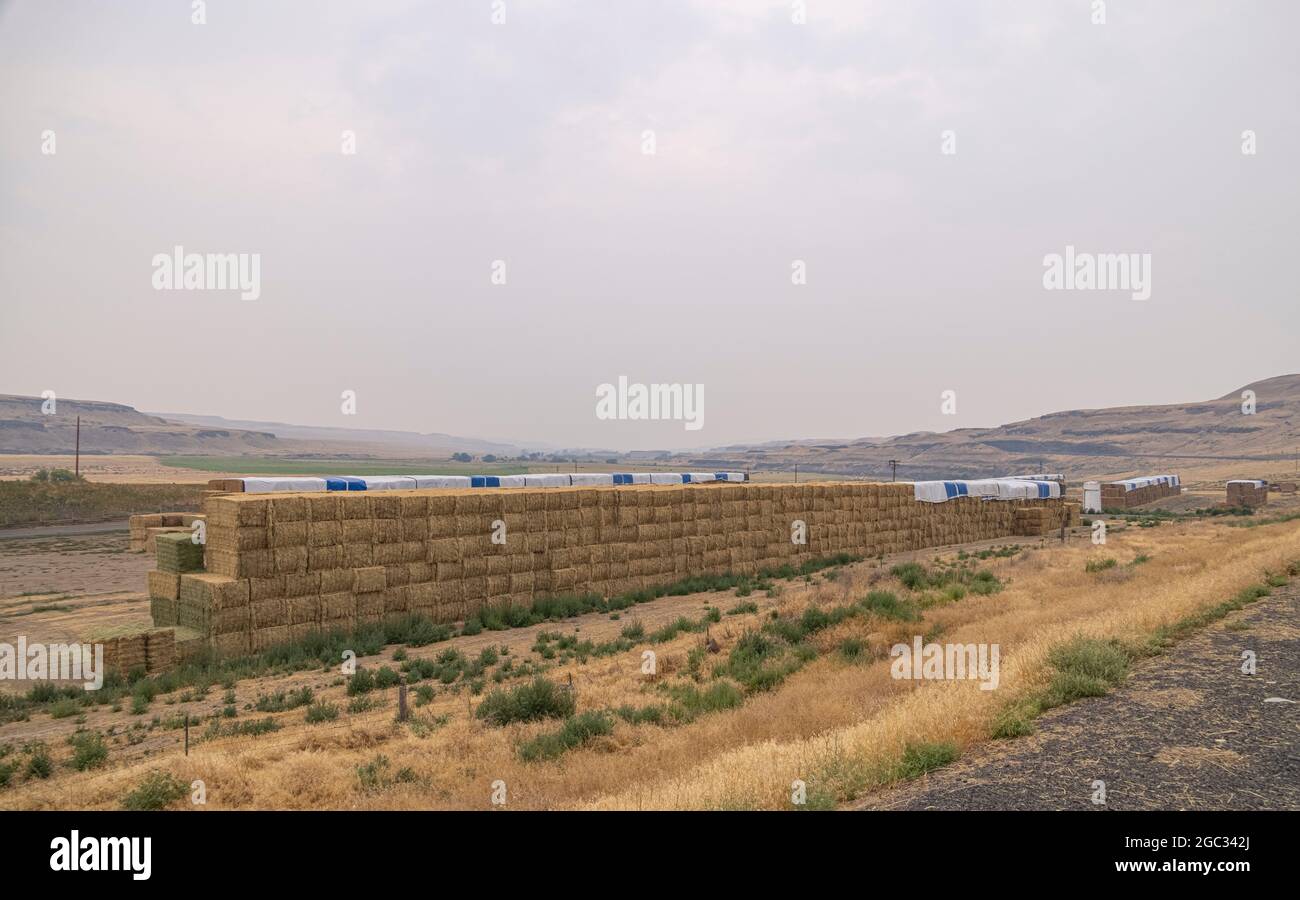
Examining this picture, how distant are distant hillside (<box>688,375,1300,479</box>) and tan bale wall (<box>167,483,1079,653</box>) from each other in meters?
110

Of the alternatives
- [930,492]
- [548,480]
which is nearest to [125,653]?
[548,480]

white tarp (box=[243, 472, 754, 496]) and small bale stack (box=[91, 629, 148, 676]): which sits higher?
white tarp (box=[243, 472, 754, 496])

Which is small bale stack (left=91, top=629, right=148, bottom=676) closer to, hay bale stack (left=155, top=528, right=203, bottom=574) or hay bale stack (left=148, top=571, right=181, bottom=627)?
hay bale stack (left=148, top=571, right=181, bottom=627)

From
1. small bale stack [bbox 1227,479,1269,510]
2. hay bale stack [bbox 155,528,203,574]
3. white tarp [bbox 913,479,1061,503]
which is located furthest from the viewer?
small bale stack [bbox 1227,479,1269,510]

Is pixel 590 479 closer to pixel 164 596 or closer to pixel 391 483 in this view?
pixel 391 483

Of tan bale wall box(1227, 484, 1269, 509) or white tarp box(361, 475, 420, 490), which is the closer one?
white tarp box(361, 475, 420, 490)

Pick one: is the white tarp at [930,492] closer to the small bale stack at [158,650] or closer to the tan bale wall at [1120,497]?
the small bale stack at [158,650]

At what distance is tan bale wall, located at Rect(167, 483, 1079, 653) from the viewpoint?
14.2m

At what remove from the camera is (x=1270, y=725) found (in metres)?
6.78

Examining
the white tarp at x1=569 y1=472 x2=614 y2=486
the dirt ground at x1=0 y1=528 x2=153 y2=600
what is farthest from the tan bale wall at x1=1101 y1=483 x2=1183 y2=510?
the dirt ground at x1=0 y1=528 x2=153 y2=600

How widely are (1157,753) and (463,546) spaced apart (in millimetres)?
14783
